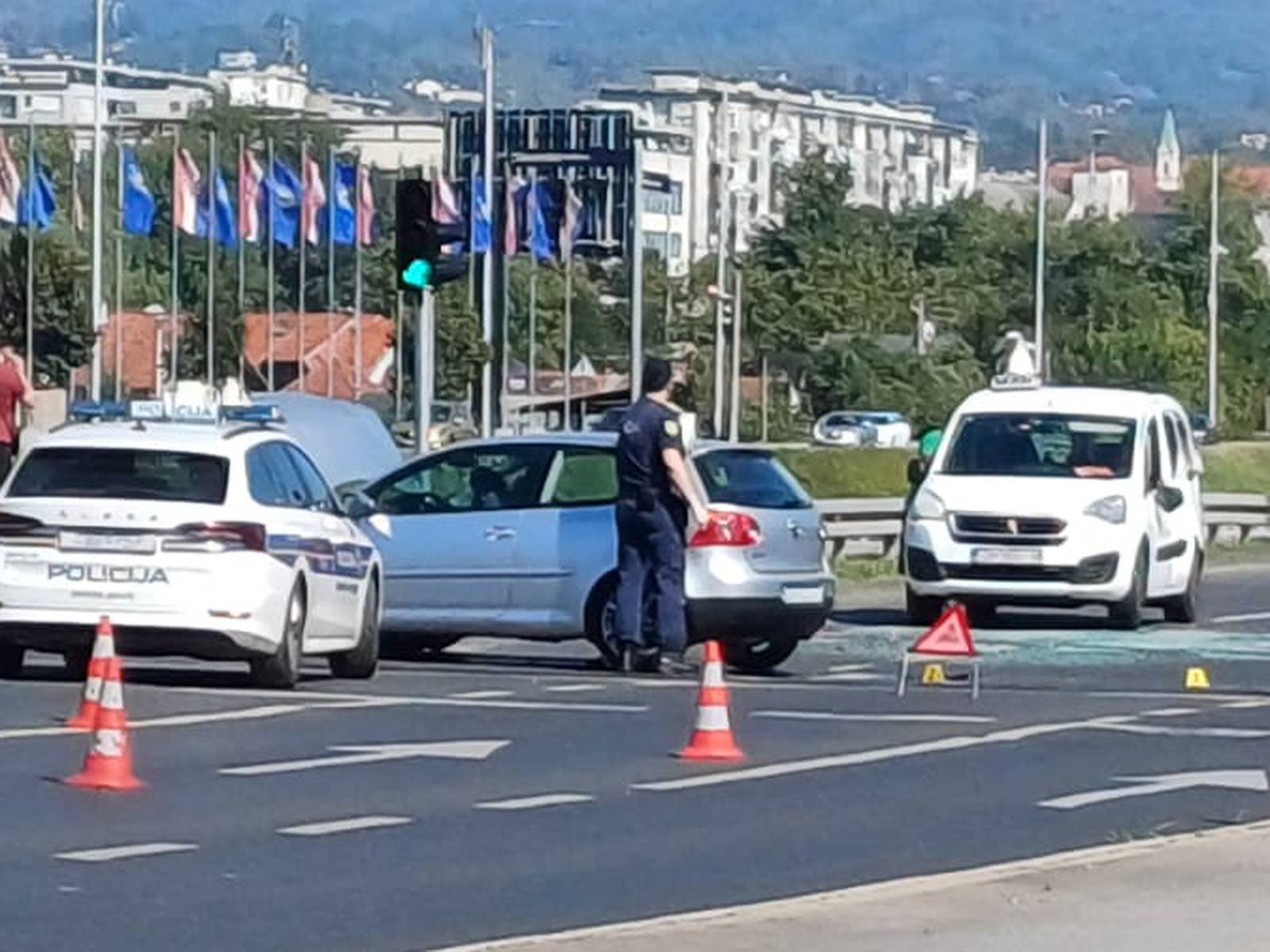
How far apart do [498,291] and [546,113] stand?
1433 inches

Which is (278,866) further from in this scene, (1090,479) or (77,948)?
(1090,479)

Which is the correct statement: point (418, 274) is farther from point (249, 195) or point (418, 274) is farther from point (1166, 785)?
point (249, 195)

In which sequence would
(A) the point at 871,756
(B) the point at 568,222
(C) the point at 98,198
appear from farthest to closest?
(B) the point at 568,222 → (C) the point at 98,198 → (A) the point at 871,756

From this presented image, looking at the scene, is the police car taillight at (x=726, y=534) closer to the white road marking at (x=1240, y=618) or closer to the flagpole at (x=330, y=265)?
the white road marking at (x=1240, y=618)

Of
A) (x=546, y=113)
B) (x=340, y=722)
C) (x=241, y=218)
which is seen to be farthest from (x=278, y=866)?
(x=546, y=113)

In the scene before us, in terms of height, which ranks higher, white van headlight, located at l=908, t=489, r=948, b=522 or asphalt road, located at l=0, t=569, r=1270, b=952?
white van headlight, located at l=908, t=489, r=948, b=522

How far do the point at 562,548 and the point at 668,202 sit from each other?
6556 inches

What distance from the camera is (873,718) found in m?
17.9

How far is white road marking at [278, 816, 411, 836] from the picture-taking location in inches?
501

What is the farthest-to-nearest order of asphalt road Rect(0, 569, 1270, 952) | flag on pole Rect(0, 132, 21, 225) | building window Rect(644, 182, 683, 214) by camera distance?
1. building window Rect(644, 182, 683, 214)
2. flag on pole Rect(0, 132, 21, 225)
3. asphalt road Rect(0, 569, 1270, 952)

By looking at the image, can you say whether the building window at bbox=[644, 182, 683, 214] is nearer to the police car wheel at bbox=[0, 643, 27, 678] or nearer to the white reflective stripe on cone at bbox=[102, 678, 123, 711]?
the police car wheel at bbox=[0, 643, 27, 678]

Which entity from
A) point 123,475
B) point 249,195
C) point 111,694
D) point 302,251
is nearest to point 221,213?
point 249,195

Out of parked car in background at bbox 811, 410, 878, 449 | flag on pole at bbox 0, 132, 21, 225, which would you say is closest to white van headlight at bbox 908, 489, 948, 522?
flag on pole at bbox 0, 132, 21, 225

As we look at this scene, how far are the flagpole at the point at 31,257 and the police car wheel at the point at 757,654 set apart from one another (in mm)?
51055
